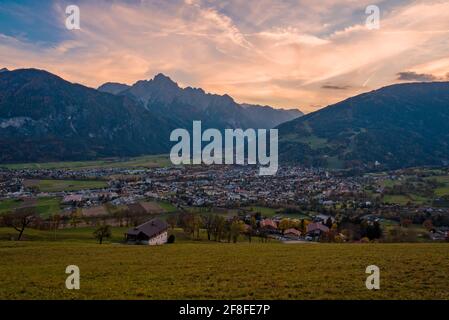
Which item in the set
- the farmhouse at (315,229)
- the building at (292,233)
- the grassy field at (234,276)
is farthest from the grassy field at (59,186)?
the grassy field at (234,276)

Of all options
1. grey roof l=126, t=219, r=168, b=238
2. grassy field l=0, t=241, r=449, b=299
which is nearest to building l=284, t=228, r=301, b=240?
grey roof l=126, t=219, r=168, b=238

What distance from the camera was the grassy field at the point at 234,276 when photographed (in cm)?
2058

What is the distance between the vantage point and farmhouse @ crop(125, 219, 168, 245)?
238 feet

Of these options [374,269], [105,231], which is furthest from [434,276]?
[105,231]

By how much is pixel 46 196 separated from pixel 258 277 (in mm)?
150322

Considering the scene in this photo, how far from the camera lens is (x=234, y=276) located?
25391 millimetres

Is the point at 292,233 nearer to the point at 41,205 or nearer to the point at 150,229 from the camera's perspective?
the point at 150,229

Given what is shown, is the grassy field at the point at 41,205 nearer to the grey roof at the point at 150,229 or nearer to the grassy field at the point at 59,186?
the grassy field at the point at 59,186

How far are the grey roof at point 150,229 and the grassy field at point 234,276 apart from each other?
3671cm

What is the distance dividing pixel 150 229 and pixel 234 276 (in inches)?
2069

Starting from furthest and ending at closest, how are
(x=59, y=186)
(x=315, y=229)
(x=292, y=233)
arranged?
1. (x=59, y=186)
2. (x=292, y=233)
3. (x=315, y=229)

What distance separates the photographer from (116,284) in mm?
23422

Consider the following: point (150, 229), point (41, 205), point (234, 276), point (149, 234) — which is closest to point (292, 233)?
point (150, 229)

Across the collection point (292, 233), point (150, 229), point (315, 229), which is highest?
point (150, 229)
